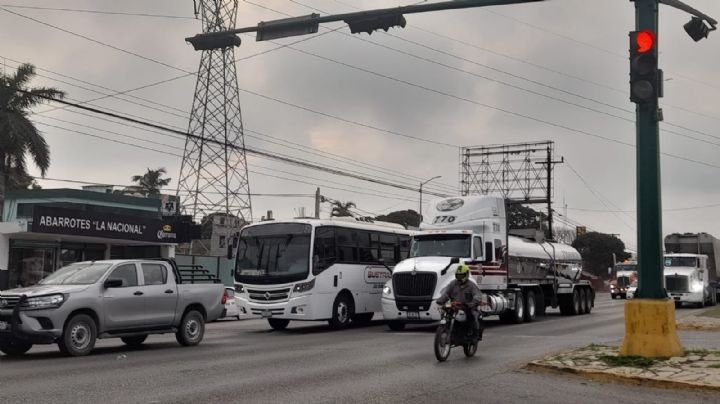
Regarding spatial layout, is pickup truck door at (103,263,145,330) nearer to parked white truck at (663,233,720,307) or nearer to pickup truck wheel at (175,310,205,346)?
pickup truck wheel at (175,310,205,346)

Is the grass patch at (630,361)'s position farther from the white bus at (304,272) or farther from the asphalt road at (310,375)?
the white bus at (304,272)

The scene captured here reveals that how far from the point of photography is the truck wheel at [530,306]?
24.7 m

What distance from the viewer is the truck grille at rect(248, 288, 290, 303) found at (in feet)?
68.2

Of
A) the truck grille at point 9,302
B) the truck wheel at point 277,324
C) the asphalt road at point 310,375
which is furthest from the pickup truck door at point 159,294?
→ the truck wheel at point 277,324

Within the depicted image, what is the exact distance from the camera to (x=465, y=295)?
13.7m

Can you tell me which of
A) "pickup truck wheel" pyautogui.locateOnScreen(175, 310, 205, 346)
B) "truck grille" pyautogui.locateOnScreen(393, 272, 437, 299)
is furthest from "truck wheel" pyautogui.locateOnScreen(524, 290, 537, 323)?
"pickup truck wheel" pyautogui.locateOnScreen(175, 310, 205, 346)

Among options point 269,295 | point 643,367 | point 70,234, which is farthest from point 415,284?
point 70,234

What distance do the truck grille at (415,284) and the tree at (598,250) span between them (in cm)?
7570

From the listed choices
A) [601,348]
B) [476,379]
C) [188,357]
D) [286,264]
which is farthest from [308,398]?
[286,264]

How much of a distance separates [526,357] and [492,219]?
9348 millimetres

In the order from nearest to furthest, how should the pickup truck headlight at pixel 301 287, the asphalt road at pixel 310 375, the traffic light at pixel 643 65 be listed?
the asphalt road at pixel 310 375
the traffic light at pixel 643 65
the pickup truck headlight at pixel 301 287

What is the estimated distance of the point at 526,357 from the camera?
1361 centimetres

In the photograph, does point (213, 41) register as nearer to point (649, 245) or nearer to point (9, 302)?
point (9, 302)

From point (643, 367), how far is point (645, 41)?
15.9 feet
